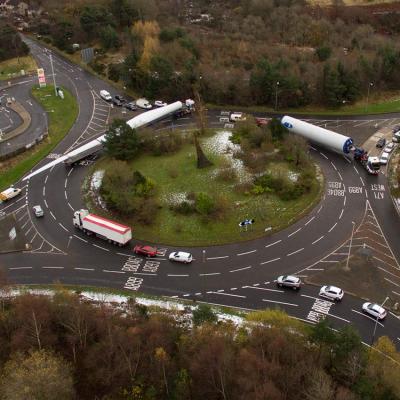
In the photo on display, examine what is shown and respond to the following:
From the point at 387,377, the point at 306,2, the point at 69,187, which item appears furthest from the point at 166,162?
the point at 306,2

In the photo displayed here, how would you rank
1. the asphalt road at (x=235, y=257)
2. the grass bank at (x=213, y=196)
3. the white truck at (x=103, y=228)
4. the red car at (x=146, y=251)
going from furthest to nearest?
the grass bank at (x=213, y=196)
the white truck at (x=103, y=228)
the red car at (x=146, y=251)
the asphalt road at (x=235, y=257)

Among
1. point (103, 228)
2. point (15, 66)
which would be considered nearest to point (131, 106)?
point (15, 66)

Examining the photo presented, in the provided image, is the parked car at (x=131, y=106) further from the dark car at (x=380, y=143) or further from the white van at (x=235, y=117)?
the dark car at (x=380, y=143)

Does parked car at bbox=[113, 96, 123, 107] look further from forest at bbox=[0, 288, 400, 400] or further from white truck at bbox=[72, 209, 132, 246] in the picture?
forest at bbox=[0, 288, 400, 400]

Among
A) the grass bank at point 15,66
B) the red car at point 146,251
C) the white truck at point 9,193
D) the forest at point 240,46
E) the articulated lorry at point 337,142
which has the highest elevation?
the forest at point 240,46

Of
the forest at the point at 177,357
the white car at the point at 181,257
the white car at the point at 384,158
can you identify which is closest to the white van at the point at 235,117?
the white car at the point at 384,158

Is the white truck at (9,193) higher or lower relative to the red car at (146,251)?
lower

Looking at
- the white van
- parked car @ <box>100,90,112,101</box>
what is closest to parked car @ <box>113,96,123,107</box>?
parked car @ <box>100,90,112,101</box>
